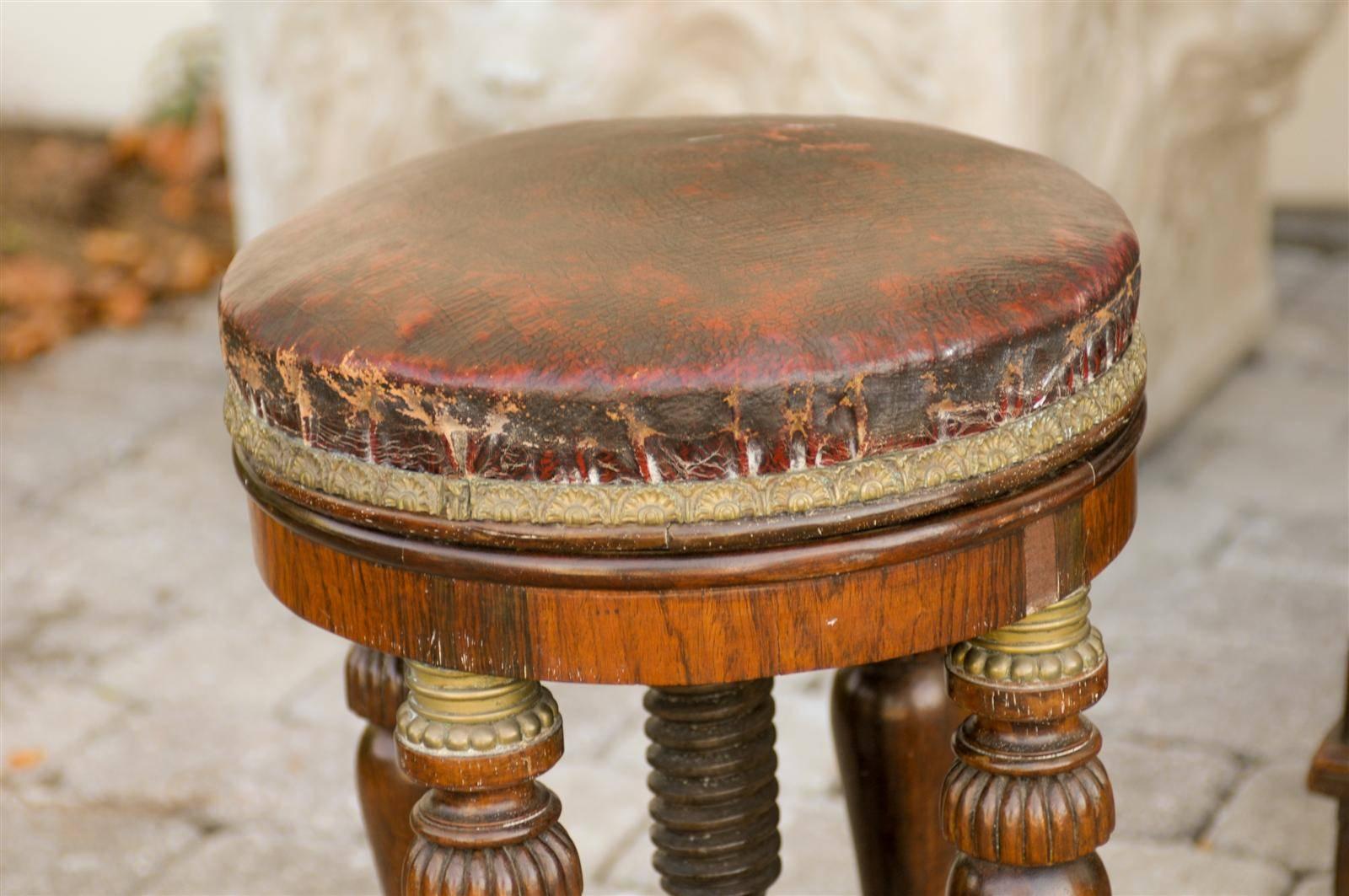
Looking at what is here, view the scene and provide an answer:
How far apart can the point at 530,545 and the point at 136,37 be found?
3.54 meters

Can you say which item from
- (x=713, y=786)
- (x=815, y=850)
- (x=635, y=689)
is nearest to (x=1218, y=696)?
(x=815, y=850)

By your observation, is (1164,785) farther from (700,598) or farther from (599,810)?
(700,598)

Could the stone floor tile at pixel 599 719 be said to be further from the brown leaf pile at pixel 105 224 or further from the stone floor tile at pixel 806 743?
the brown leaf pile at pixel 105 224

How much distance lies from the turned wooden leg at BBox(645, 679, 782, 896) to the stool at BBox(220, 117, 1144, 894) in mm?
227

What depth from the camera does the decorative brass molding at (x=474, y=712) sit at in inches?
36.3

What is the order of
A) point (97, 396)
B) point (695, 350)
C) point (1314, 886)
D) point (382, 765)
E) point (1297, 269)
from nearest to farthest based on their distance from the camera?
point (695, 350)
point (382, 765)
point (1314, 886)
point (97, 396)
point (1297, 269)

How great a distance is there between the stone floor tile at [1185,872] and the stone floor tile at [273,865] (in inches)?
28.7

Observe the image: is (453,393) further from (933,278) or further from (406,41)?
(406,41)

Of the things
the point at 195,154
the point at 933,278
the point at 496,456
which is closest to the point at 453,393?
the point at 496,456

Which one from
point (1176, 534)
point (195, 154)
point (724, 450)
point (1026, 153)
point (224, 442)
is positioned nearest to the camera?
point (724, 450)

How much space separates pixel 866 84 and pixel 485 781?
1.33 meters

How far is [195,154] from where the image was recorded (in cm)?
383

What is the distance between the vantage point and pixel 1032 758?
3.19 feet

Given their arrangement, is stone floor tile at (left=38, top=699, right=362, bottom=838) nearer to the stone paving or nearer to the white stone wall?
the stone paving
